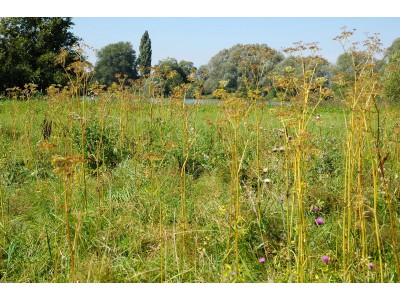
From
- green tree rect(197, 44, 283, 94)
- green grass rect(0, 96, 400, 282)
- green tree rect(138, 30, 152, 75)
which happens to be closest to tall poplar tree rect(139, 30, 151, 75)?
green tree rect(138, 30, 152, 75)

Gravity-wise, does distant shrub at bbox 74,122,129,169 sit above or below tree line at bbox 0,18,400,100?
below

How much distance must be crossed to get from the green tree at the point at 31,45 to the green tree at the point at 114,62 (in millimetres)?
350

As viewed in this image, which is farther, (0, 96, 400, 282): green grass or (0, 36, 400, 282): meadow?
(0, 96, 400, 282): green grass

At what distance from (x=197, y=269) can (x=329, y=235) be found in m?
0.87

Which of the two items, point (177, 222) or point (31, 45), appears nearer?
point (177, 222)

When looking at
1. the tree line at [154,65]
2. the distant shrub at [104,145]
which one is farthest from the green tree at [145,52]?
the distant shrub at [104,145]

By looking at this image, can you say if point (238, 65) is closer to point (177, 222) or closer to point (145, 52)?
point (145, 52)

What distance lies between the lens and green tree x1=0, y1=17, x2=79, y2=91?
404 centimetres

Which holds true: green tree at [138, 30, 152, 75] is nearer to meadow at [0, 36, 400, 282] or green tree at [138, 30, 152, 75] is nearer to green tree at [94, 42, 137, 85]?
green tree at [94, 42, 137, 85]

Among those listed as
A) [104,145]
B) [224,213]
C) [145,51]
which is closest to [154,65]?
[145,51]

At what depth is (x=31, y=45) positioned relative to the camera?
477 centimetres

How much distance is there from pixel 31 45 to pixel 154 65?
193 cm

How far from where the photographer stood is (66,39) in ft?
13.6
